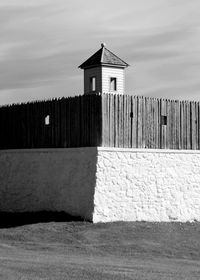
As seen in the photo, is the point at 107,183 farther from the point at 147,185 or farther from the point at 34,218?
the point at 34,218

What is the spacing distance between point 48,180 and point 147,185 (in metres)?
3.79

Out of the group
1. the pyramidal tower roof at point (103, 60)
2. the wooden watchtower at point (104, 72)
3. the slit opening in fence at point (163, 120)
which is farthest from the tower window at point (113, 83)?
the slit opening in fence at point (163, 120)

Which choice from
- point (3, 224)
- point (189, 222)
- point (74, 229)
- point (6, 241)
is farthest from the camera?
point (189, 222)

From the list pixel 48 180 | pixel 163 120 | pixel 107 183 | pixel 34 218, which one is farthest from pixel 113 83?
pixel 34 218

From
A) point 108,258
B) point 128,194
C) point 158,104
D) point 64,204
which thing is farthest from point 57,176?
point 108,258

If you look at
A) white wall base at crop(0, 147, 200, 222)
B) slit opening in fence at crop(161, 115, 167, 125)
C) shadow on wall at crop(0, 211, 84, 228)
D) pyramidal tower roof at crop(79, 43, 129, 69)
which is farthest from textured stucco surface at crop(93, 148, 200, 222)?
pyramidal tower roof at crop(79, 43, 129, 69)

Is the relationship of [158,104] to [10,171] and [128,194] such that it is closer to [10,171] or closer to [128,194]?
[128,194]

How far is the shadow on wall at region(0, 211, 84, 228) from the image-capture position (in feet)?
82.0

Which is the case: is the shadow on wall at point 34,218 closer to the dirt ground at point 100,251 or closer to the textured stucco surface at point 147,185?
the dirt ground at point 100,251

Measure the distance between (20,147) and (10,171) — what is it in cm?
105

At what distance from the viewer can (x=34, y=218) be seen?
25.7 meters

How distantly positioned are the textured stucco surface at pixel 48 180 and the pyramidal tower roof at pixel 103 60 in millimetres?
7762

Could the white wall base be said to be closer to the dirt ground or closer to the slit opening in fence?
Answer: the dirt ground

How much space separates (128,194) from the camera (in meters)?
25.4
